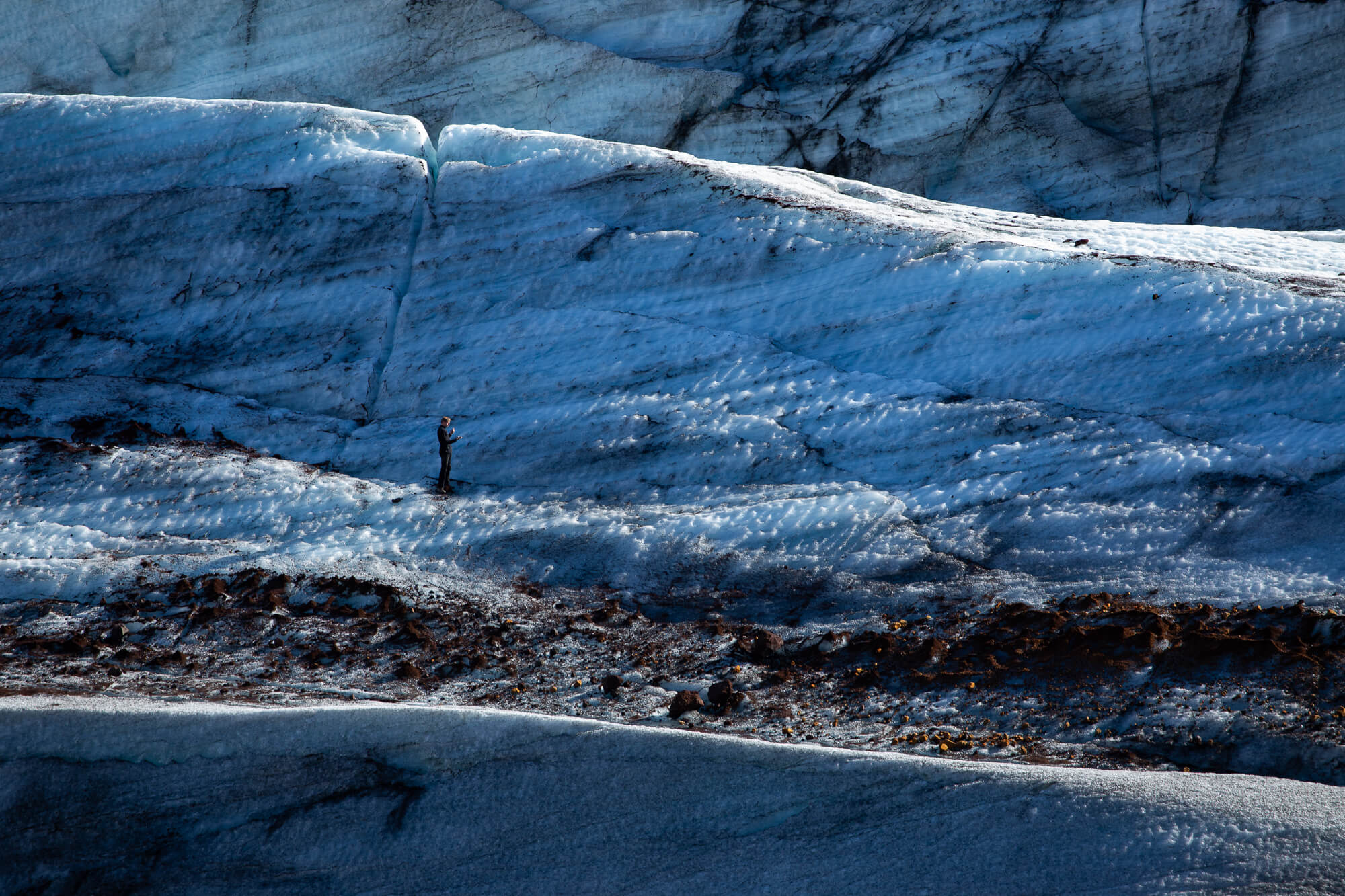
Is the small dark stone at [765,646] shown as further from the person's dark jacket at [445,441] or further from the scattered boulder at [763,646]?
the person's dark jacket at [445,441]

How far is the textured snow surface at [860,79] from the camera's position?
50.8 ft

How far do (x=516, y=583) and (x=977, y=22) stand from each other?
497 inches

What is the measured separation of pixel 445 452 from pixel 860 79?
1050cm

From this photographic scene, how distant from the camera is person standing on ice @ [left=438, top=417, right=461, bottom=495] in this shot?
26.5 ft

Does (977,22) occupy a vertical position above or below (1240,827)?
above

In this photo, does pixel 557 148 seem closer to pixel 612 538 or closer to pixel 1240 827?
pixel 612 538

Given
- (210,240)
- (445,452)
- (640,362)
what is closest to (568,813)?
(445,452)

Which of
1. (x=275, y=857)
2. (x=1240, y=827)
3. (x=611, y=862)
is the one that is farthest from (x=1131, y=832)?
(x=275, y=857)

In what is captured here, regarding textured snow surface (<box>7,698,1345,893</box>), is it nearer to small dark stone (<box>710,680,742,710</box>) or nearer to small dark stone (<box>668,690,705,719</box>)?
small dark stone (<box>668,690,705,719</box>)

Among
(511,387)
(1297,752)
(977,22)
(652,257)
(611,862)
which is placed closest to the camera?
(611,862)

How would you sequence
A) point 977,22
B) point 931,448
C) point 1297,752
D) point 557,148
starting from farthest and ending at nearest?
point 977,22 → point 557,148 → point 931,448 → point 1297,752

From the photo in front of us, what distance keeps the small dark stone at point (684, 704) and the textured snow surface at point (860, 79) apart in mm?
11363

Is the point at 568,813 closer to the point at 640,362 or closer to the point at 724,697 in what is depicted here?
the point at 724,697

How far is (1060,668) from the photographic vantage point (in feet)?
19.4
